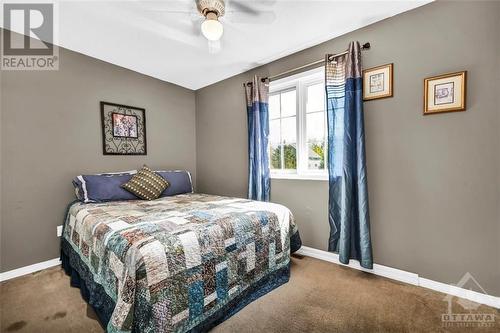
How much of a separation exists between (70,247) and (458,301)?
3.28 metres

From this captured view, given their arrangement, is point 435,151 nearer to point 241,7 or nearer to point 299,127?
point 299,127

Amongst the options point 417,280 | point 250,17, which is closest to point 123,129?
point 250,17

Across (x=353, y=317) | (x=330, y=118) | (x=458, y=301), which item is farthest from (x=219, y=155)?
(x=458, y=301)

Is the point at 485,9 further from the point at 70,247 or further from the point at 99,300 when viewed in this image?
the point at 70,247

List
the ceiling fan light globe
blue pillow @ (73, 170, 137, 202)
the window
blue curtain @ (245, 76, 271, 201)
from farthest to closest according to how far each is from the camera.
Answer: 1. blue curtain @ (245, 76, 271, 201)
2. the window
3. blue pillow @ (73, 170, 137, 202)
4. the ceiling fan light globe

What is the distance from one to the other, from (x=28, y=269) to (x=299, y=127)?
10.5ft

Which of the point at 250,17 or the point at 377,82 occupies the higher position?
the point at 250,17

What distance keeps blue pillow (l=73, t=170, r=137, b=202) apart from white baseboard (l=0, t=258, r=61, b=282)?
0.74 meters

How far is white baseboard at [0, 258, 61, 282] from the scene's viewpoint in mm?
2104

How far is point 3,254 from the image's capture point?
82.9 inches

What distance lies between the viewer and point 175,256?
126 cm

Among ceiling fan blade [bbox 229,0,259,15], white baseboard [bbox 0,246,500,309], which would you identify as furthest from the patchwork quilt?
ceiling fan blade [bbox 229,0,259,15]

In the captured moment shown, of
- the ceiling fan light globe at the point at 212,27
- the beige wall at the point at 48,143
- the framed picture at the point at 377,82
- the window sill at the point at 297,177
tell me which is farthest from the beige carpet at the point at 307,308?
the ceiling fan light globe at the point at 212,27

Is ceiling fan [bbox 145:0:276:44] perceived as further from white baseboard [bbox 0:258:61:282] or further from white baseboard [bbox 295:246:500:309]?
white baseboard [bbox 0:258:61:282]
